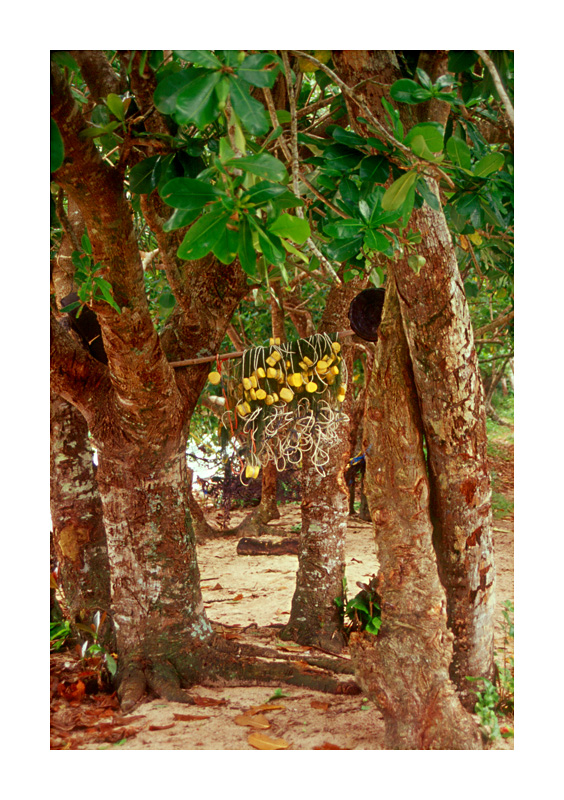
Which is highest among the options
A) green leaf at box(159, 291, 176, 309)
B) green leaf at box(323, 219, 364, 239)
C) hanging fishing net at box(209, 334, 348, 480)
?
green leaf at box(159, 291, 176, 309)

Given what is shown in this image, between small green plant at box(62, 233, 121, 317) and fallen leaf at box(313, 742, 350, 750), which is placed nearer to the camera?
small green plant at box(62, 233, 121, 317)

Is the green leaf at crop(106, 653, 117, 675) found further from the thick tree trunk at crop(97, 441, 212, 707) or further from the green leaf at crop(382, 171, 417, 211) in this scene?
the green leaf at crop(382, 171, 417, 211)

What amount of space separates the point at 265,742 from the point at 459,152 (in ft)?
5.30

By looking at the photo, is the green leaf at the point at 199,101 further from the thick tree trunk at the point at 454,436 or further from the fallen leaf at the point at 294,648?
the fallen leaf at the point at 294,648

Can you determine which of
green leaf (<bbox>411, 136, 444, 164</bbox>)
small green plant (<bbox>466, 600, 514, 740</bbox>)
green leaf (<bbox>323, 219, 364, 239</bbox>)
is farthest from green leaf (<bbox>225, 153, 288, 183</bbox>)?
small green plant (<bbox>466, 600, 514, 740</bbox>)

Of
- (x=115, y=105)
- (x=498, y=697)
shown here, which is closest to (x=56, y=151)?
(x=115, y=105)

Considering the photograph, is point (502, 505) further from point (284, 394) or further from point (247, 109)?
point (247, 109)

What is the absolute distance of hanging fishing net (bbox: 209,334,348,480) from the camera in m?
1.89

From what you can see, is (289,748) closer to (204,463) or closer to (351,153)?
(204,463)

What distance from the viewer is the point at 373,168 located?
50.2 inches

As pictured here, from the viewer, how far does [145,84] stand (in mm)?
1589

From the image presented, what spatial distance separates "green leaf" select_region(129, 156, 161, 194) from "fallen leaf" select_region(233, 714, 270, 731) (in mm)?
1532

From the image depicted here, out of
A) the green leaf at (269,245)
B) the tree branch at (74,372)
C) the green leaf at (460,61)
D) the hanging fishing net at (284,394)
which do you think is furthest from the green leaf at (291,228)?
the tree branch at (74,372)
